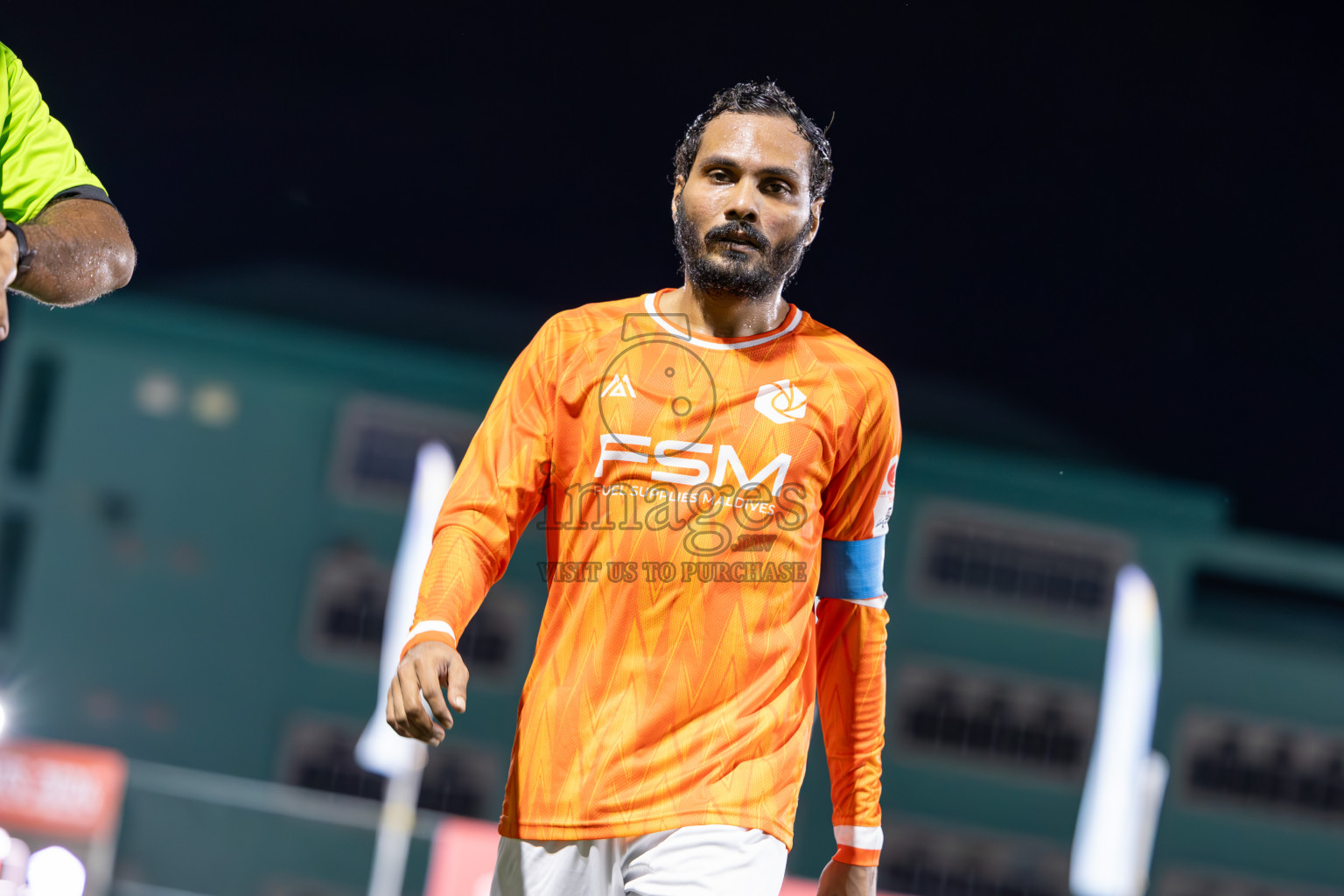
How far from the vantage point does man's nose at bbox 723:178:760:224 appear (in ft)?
6.54

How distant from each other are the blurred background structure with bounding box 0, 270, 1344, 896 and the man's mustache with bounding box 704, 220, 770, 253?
18.3m

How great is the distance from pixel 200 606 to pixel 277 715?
90.2 inches

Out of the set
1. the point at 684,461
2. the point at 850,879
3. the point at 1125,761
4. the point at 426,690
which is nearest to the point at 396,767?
the point at 1125,761

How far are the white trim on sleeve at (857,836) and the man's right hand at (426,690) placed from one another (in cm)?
72

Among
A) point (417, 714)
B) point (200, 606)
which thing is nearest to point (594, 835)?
point (417, 714)

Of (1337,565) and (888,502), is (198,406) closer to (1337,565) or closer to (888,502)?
(1337,565)

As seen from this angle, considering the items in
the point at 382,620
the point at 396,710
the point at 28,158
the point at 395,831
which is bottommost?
the point at 395,831

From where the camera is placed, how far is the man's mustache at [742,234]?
78.5 inches

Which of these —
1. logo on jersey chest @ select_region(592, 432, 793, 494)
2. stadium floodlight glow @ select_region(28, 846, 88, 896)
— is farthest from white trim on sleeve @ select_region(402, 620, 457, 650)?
stadium floodlight glow @ select_region(28, 846, 88, 896)

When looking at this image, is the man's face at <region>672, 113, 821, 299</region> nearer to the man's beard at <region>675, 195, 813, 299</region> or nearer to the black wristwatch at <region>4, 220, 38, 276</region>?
the man's beard at <region>675, 195, 813, 299</region>

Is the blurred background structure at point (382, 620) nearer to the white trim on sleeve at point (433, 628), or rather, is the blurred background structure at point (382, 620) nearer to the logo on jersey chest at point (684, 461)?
the logo on jersey chest at point (684, 461)

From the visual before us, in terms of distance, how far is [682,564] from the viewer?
189cm

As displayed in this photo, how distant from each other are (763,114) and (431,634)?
95cm

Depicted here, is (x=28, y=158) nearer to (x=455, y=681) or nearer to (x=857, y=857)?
(x=455, y=681)
